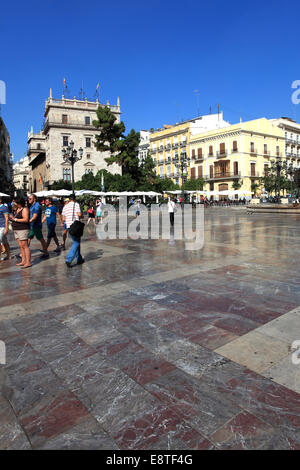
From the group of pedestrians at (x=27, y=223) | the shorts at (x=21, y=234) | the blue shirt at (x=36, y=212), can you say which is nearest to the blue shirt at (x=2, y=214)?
the group of pedestrians at (x=27, y=223)

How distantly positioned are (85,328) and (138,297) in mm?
1105

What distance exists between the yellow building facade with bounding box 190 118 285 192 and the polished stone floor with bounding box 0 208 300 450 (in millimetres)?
44127

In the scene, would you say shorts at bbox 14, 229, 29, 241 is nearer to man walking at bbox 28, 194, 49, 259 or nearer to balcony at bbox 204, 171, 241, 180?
man walking at bbox 28, 194, 49, 259

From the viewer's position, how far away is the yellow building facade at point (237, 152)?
4600cm

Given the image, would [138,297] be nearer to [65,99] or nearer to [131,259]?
[131,259]

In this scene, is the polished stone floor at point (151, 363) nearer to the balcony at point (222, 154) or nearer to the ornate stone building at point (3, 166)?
the ornate stone building at point (3, 166)

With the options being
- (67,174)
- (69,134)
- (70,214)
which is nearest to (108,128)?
(69,134)

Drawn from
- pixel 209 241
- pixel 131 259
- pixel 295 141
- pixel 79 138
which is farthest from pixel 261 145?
pixel 131 259

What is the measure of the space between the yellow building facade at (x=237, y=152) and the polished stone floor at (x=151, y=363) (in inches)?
1737

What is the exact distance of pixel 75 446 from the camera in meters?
1.71

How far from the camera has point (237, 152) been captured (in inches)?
1813

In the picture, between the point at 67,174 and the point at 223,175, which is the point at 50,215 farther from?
the point at 223,175

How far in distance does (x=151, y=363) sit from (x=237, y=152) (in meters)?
47.3

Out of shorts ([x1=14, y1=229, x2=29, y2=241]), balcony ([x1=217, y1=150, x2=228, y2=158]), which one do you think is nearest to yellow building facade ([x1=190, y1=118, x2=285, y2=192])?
balcony ([x1=217, y1=150, x2=228, y2=158])
